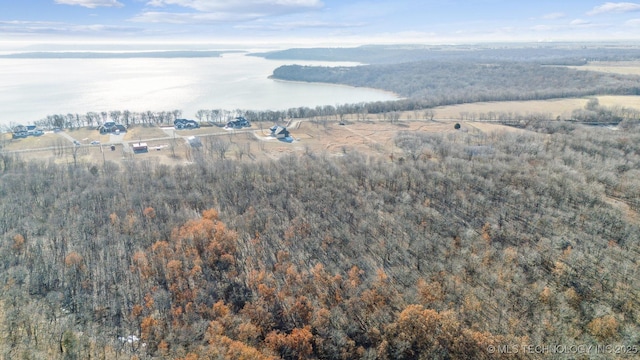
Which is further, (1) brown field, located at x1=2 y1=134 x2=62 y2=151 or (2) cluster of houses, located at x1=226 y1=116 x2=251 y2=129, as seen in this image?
(2) cluster of houses, located at x1=226 y1=116 x2=251 y2=129

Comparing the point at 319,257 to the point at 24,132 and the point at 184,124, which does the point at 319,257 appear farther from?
the point at 24,132

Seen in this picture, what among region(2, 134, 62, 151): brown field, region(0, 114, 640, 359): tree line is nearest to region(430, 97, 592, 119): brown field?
region(0, 114, 640, 359): tree line

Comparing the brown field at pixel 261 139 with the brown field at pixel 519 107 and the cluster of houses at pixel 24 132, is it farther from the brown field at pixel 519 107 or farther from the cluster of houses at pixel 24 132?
the cluster of houses at pixel 24 132

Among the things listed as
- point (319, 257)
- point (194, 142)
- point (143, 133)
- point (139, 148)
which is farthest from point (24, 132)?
point (319, 257)

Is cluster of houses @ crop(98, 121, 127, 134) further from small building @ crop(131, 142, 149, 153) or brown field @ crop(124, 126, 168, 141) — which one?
small building @ crop(131, 142, 149, 153)

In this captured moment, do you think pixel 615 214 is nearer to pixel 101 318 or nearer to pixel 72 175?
pixel 101 318

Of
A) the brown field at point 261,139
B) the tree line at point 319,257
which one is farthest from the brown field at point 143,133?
the tree line at point 319,257
